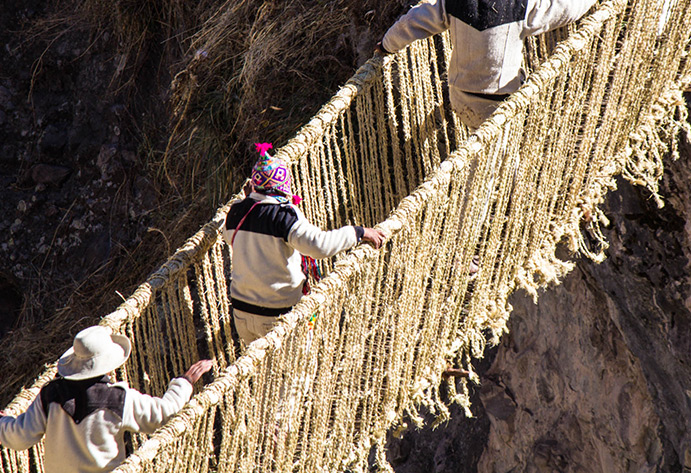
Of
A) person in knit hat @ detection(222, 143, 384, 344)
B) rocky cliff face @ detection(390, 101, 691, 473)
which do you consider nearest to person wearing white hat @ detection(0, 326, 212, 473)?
person in knit hat @ detection(222, 143, 384, 344)

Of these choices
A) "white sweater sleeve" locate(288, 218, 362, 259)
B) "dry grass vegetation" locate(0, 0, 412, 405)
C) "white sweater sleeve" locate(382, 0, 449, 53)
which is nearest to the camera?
"white sweater sleeve" locate(288, 218, 362, 259)

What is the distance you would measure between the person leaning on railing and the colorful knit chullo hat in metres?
0.81

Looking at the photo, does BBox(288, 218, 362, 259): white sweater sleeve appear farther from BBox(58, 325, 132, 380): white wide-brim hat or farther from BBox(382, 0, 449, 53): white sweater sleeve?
BBox(382, 0, 449, 53): white sweater sleeve

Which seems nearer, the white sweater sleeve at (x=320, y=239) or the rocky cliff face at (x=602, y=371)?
the white sweater sleeve at (x=320, y=239)

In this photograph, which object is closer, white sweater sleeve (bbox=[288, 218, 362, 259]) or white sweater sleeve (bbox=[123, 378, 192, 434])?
white sweater sleeve (bbox=[123, 378, 192, 434])

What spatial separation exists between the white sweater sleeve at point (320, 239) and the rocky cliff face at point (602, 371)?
1.76 metres

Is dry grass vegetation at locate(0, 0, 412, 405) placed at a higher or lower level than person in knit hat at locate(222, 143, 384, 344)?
lower

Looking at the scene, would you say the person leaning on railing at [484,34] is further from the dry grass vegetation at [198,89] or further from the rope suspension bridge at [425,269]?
the dry grass vegetation at [198,89]

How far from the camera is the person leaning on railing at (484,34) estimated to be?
10.3 feet

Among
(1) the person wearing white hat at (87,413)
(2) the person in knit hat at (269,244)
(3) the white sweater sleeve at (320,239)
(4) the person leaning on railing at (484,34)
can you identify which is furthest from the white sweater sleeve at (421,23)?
(1) the person wearing white hat at (87,413)

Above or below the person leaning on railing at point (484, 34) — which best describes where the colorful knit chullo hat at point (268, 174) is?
below

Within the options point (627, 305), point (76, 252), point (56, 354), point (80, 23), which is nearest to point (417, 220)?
point (627, 305)

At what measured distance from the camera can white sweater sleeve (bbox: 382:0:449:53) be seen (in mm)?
3277

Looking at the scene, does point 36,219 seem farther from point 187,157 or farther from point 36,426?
point 36,426
